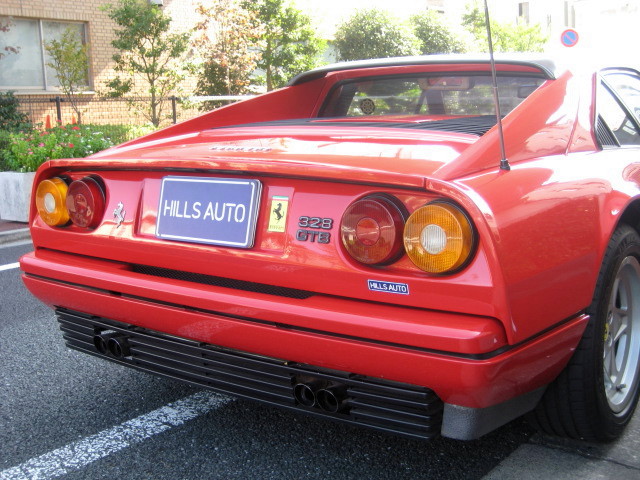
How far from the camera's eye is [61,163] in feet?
9.91

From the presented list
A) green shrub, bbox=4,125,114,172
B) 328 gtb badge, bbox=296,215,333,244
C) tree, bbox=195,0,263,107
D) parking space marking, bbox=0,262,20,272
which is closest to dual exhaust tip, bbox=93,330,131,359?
328 gtb badge, bbox=296,215,333,244

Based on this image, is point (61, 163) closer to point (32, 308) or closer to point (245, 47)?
point (32, 308)

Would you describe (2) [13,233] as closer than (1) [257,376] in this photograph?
No

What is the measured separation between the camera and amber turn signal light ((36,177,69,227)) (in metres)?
2.98

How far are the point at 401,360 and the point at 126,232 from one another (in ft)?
3.86

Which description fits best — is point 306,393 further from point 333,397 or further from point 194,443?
point 194,443

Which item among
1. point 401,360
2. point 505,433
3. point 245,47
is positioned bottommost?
point 505,433

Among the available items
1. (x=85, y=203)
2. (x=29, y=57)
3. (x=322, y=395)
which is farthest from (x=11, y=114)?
(x=322, y=395)

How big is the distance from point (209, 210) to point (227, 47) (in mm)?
16409

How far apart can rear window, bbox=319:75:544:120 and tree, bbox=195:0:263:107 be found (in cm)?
1458

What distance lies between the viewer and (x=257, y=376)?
2471 mm

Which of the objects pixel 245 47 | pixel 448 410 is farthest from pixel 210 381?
pixel 245 47

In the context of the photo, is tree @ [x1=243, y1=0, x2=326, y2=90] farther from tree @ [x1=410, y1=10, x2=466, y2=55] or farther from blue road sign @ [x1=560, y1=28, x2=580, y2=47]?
blue road sign @ [x1=560, y1=28, x2=580, y2=47]

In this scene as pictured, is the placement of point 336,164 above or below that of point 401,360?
above
